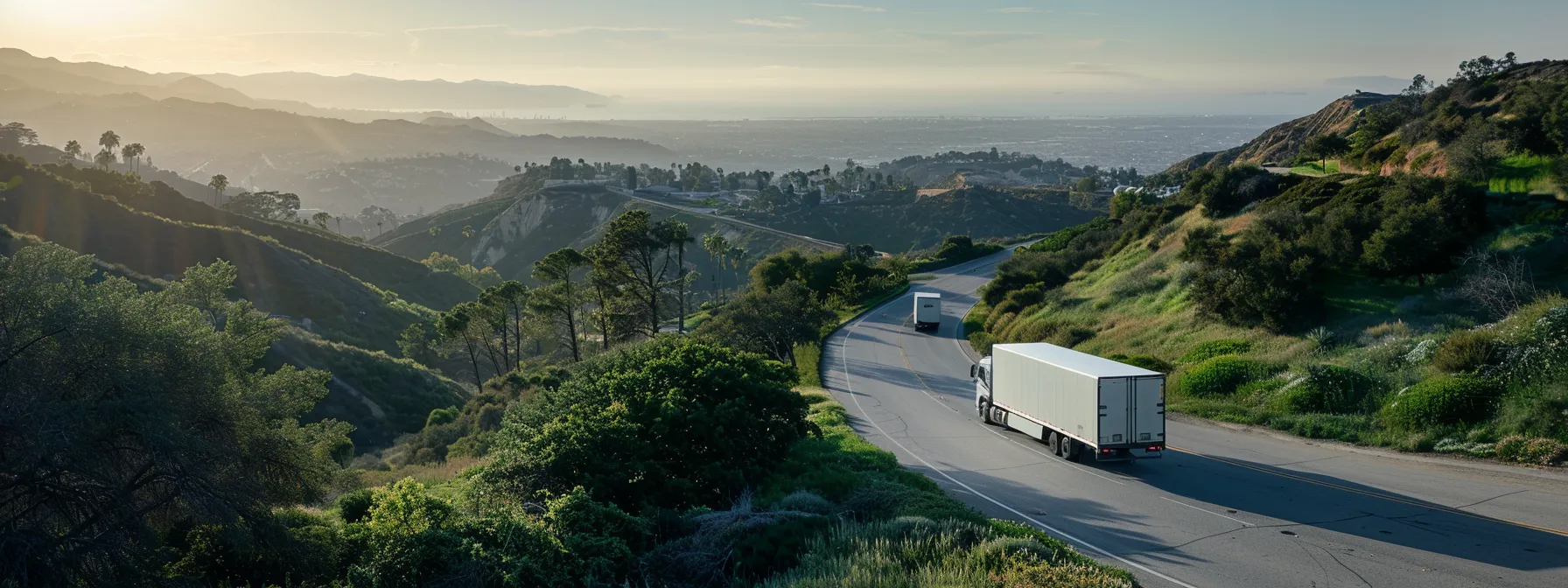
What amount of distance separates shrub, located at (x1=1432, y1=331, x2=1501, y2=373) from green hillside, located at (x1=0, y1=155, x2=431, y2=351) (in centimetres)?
6636

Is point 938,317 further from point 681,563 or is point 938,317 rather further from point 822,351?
point 681,563

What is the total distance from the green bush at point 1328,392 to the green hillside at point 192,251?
207 ft

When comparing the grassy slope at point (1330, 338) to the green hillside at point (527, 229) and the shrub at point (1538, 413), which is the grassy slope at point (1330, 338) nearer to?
the shrub at point (1538, 413)

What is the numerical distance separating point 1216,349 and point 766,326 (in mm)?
18286

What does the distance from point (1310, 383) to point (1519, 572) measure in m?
12.4

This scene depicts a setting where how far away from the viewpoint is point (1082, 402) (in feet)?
66.5

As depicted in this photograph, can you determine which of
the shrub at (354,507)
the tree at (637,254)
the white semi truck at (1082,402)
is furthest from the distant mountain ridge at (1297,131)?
the shrub at (354,507)

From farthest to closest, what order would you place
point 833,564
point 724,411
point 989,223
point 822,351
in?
point 989,223, point 822,351, point 724,411, point 833,564

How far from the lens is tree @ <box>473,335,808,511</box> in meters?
15.1

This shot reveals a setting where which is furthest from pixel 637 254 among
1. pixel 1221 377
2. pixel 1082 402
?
pixel 1082 402

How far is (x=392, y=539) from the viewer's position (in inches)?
469

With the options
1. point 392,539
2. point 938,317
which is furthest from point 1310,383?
point 938,317

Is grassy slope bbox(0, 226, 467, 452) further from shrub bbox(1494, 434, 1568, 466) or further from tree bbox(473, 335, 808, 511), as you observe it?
shrub bbox(1494, 434, 1568, 466)

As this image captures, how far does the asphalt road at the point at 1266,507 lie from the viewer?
13.5 m
